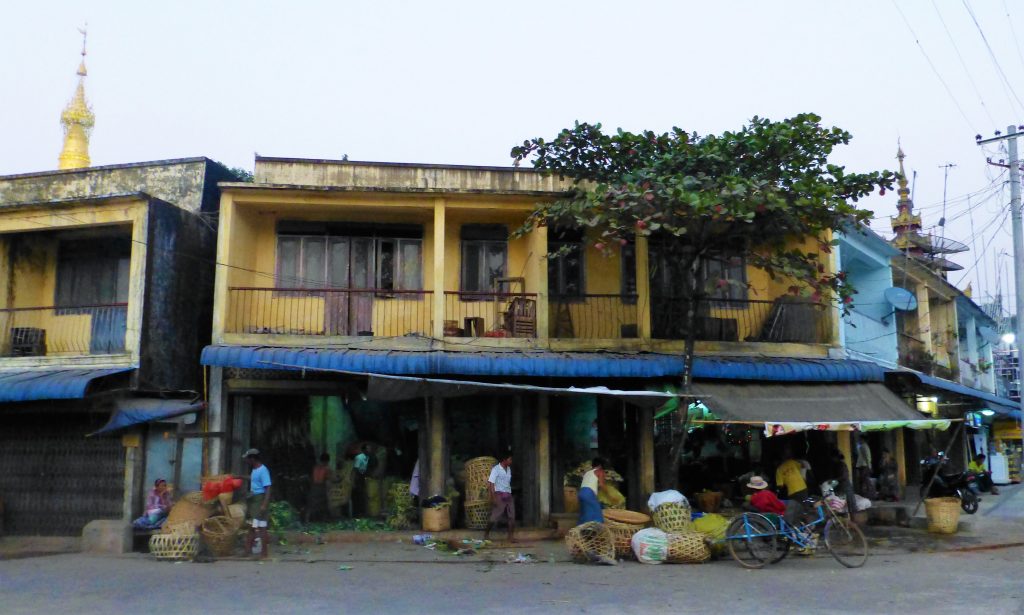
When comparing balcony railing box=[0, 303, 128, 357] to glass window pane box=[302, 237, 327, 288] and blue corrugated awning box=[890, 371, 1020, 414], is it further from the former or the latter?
blue corrugated awning box=[890, 371, 1020, 414]

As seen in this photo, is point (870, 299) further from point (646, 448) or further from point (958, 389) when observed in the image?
point (646, 448)

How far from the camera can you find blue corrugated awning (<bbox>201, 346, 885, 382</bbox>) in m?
12.8

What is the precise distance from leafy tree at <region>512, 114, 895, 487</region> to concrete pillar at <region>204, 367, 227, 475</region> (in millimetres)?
5669

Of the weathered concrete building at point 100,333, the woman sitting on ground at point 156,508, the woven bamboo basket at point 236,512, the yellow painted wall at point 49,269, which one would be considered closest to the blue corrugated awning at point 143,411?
the weathered concrete building at point 100,333

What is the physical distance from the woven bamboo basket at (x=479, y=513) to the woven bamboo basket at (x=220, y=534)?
11.9ft

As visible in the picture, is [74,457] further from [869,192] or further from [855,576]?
[869,192]

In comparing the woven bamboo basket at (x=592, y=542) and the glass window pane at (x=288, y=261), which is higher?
the glass window pane at (x=288, y=261)

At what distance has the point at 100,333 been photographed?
14.0 m

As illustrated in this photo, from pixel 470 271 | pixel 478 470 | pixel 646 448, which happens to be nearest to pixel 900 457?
pixel 646 448

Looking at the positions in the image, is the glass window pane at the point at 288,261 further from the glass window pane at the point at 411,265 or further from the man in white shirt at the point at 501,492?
the man in white shirt at the point at 501,492

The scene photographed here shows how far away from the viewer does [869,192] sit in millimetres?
12734

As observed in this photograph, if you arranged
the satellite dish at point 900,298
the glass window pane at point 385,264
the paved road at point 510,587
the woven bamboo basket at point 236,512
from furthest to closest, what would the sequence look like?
the satellite dish at point 900,298 → the glass window pane at point 385,264 → the woven bamboo basket at point 236,512 → the paved road at point 510,587

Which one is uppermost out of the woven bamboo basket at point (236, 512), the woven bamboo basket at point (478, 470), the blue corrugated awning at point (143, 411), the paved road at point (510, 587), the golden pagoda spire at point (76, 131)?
the golden pagoda spire at point (76, 131)

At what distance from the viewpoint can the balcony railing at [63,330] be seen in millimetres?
13938
